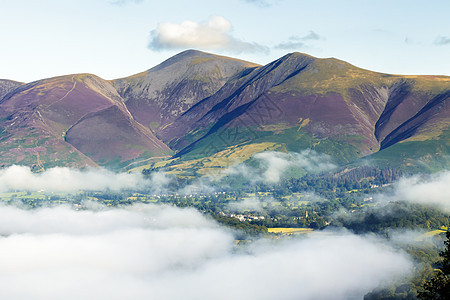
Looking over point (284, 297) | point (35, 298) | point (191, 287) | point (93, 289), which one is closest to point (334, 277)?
point (284, 297)

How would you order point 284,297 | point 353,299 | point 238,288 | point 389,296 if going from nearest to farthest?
point 389,296
point 353,299
point 284,297
point 238,288

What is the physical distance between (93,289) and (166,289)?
26.9 m

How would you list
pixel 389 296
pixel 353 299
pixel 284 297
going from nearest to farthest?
pixel 389 296 → pixel 353 299 → pixel 284 297

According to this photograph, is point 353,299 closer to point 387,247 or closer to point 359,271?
point 359,271

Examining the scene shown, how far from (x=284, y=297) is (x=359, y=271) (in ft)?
83.3

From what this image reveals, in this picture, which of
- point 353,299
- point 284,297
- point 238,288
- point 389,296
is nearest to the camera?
point 389,296

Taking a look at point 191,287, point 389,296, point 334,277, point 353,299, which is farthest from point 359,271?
point 191,287

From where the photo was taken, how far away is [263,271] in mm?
199375

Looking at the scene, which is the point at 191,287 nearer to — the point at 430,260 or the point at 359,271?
the point at 359,271

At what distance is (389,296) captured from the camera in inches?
5906

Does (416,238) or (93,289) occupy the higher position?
(416,238)

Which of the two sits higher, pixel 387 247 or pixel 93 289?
pixel 387 247

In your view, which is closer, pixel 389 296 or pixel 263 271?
pixel 389 296

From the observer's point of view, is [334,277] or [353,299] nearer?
[353,299]
